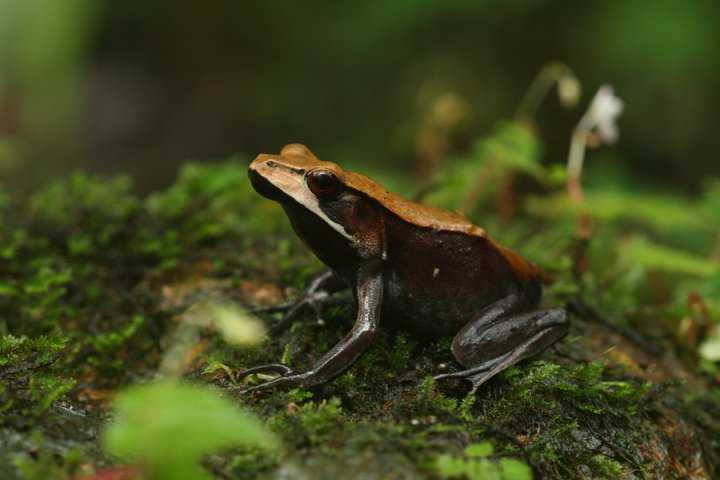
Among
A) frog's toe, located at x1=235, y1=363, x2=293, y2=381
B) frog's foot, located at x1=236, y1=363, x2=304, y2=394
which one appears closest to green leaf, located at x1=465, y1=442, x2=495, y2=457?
frog's foot, located at x1=236, y1=363, x2=304, y2=394

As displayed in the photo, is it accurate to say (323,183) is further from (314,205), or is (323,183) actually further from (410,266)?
(410,266)

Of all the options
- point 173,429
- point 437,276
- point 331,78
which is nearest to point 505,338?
point 437,276

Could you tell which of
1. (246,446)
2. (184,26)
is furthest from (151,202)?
(184,26)

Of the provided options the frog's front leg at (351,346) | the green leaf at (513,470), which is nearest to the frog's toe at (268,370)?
the frog's front leg at (351,346)

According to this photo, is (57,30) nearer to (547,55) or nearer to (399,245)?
(547,55)

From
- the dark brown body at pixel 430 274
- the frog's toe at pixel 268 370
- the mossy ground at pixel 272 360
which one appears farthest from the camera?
the dark brown body at pixel 430 274

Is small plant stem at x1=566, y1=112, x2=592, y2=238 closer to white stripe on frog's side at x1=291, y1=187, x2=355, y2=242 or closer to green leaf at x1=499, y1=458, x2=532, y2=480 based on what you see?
white stripe on frog's side at x1=291, y1=187, x2=355, y2=242

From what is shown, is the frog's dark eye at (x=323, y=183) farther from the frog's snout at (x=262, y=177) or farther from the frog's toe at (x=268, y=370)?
the frog's toe at (x=268, y=370)

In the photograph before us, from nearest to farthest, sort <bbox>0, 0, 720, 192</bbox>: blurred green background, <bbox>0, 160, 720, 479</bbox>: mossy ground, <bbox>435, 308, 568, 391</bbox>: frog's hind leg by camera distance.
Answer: <bbox>0, 160, 720, 479</bbox>: mossy ground < <bbox>435, 308, 568, 391</bbox>: frog's hind leg < <bbox>0, 0, 720, 192</bbox>: blurred green background
